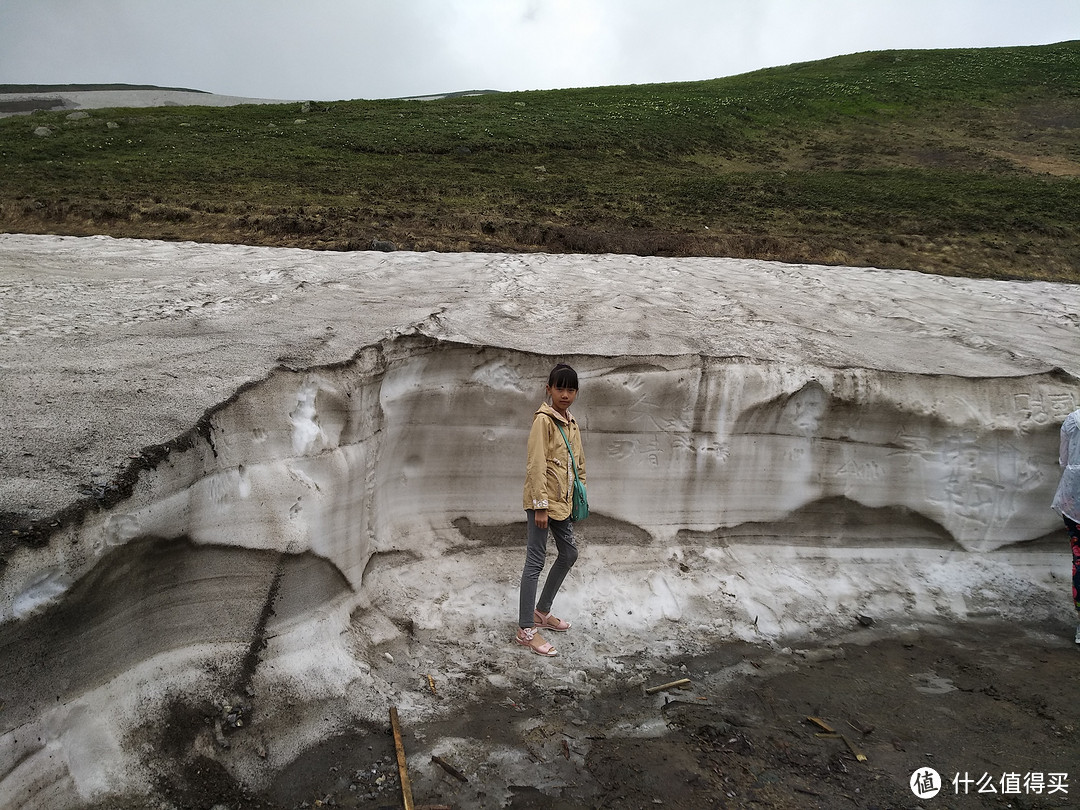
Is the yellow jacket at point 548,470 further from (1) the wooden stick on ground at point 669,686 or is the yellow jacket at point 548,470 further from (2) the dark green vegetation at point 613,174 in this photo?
(2) the dark green vegetation at point 613,174

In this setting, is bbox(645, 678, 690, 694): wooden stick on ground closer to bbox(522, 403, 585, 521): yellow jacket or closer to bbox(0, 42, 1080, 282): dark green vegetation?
bbox(522, 403, 585, 521): yellow jacket

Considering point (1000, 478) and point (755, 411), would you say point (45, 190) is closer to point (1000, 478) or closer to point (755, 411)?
point (755, 411)

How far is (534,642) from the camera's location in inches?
152

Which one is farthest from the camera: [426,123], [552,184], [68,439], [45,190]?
[426,123]

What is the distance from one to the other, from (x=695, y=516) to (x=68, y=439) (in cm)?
351

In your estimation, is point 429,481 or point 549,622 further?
point 429,481

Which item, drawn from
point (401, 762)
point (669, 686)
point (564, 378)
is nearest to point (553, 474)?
point (564, 378)

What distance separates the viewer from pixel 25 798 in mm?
Answer: 2352

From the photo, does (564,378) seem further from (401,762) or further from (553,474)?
(401,762)

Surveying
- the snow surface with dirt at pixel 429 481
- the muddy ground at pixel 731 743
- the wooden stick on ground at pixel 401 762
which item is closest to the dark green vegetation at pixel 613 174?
the snow surface with dirt at pixel 429 481

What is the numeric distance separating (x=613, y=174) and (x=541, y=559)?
16578mm

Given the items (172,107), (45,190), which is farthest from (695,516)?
(172,107)

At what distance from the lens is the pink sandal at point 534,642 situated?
3.85m

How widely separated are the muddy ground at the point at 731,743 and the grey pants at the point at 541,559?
0.28m
